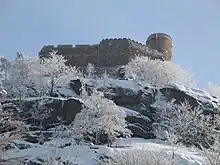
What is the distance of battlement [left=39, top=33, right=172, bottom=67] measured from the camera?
267 feet

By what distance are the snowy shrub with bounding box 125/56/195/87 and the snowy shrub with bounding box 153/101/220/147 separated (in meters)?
10.2

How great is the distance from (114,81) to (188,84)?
1791cm

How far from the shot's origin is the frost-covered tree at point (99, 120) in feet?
173

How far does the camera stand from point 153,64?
76375mm

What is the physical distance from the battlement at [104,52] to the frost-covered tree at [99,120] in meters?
24.6

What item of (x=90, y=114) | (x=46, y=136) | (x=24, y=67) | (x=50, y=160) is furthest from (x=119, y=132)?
(x=24, y=67)

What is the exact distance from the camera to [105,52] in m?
81.8

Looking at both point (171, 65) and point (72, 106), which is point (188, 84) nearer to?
point (171, 65)

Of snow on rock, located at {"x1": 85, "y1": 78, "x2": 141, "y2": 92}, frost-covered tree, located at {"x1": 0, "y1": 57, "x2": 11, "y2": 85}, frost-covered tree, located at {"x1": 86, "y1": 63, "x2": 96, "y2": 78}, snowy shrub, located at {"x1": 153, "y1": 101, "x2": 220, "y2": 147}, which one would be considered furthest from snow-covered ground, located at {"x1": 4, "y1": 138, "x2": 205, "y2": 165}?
frost-covered tree, located at {"x1": 86, "y1": 63, "x2": 96, "y2": 78}

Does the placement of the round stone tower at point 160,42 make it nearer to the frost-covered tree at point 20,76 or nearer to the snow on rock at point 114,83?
the snow on rock at point 114,83

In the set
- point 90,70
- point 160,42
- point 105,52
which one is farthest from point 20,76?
point 160,42

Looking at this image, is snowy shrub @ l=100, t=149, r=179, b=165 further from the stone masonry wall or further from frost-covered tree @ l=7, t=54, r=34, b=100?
the stone masonry wall

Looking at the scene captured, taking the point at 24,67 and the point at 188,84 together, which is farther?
the point at 188,84

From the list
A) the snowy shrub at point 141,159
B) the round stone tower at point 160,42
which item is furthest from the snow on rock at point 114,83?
the snowy shrub at point 141,159
